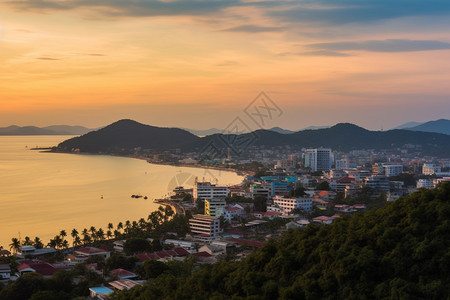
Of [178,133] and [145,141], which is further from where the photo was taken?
[178,133]

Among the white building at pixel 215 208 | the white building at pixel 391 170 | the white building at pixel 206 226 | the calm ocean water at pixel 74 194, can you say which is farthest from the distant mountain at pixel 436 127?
the white building at pixel 206 226

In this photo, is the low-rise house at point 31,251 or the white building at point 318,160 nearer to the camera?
the low-rise house at point 31,251

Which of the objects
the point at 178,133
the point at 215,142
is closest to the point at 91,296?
the point at 215,142

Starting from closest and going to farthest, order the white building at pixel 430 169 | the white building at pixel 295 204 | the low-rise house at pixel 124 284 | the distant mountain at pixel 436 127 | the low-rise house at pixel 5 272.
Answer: the low-rise house at pixel 124 284 → the low-rise house at pixel 5 272 → the white building at pixel 295 204 → the white building at pixel 430 169 → the distant mountain at pixel 436 127

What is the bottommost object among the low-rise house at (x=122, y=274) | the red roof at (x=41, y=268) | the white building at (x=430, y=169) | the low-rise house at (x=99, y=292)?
the red roof at (x=41, y=268)

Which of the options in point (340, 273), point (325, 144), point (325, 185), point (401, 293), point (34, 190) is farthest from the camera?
point (325, 144)

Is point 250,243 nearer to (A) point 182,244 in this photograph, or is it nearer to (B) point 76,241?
(A) point 182,244

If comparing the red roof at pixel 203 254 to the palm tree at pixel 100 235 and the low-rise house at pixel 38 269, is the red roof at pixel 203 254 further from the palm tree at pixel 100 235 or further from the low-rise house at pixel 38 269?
the palm tree at pixel 100 235

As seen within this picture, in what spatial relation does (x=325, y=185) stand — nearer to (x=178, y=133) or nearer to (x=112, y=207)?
(x=112, y=207)
